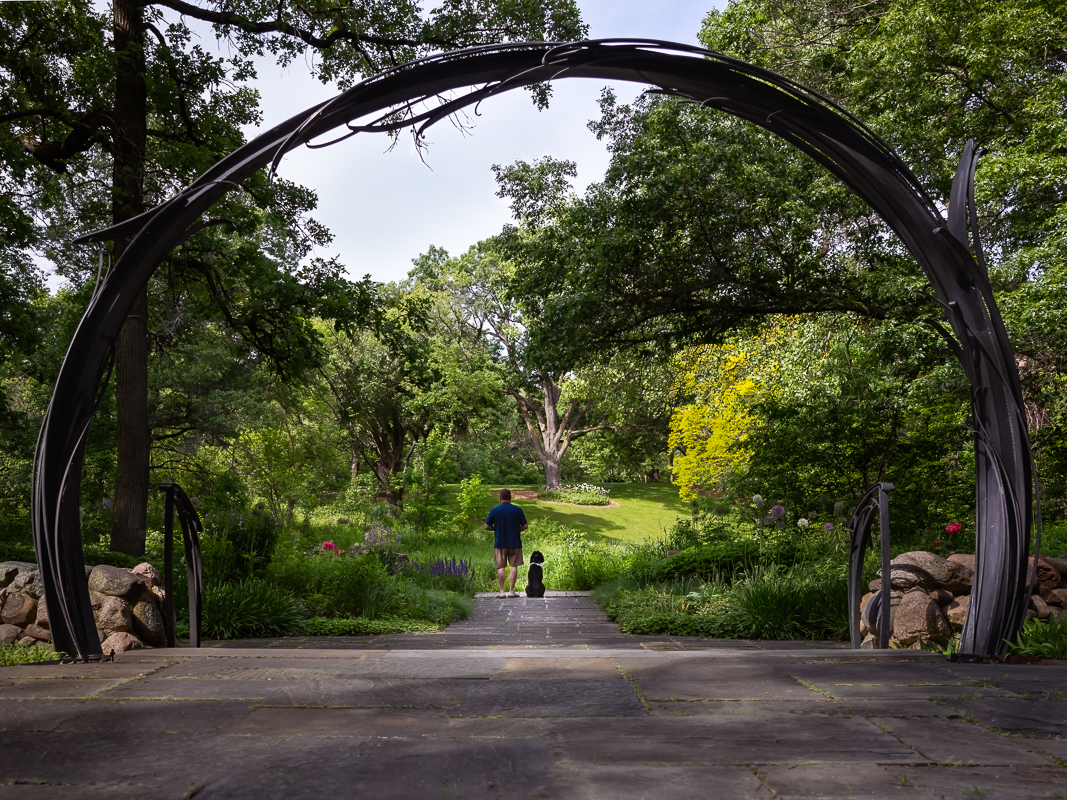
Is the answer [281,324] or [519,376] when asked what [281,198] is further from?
[519,376]

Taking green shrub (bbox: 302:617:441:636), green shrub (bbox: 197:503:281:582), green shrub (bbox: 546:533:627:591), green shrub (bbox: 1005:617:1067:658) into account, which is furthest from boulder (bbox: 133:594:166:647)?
green shrub (bbox: 546:533:627:591)

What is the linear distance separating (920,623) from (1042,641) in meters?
1.06

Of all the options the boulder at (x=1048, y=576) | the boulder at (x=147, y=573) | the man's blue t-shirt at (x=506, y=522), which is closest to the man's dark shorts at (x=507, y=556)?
the man's blue t-shirt at (x=506, y=522)

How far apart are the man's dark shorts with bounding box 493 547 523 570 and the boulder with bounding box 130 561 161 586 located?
591 centimetres

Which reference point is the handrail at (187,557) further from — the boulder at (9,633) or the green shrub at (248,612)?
the green shrub at (248,612)

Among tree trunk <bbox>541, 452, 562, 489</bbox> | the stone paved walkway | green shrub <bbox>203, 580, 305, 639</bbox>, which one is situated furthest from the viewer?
tree trunk <bbox>541, 452, 562, 489</bbox>

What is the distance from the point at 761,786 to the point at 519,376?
26.5 meters

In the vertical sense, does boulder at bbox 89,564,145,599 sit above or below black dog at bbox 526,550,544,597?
above

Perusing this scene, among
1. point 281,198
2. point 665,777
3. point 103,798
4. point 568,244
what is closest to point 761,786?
point 665,777

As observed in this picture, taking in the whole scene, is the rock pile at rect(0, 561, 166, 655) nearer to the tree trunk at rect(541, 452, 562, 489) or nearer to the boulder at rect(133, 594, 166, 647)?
the boulder at rect(133, 594, 166, 647)

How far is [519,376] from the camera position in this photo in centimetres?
2834

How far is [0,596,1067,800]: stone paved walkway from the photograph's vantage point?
6.33ft

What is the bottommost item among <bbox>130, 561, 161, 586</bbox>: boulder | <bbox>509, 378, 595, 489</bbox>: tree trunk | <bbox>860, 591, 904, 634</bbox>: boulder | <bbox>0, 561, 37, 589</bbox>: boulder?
<bbox>860, 591, 904, 634</bbox>: boulder

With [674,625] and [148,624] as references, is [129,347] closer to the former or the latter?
[148,624]
